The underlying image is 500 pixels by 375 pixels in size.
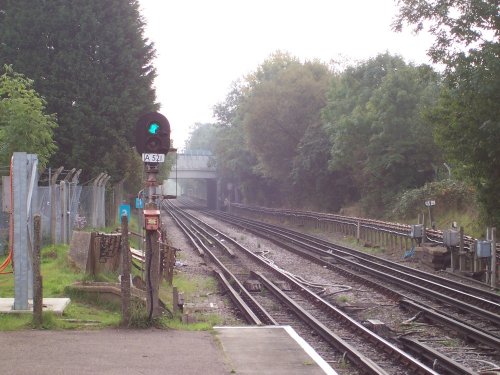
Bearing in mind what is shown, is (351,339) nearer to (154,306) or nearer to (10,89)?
(154,306)

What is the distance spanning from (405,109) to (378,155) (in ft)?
10.5

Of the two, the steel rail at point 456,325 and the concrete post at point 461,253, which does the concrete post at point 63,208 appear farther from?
the concrete post at point 461,253

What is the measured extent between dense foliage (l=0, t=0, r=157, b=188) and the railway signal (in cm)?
2200

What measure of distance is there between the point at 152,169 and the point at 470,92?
1316cm

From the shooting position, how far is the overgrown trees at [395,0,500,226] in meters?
19.3

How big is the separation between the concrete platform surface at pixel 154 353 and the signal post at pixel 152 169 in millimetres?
800

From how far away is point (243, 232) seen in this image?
4231 centimetres

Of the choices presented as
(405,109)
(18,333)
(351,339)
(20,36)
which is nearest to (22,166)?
(18,333)

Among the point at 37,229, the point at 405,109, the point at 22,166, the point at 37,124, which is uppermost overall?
the point at 405,109

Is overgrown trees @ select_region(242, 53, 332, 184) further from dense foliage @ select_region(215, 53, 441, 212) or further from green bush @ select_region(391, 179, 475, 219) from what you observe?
green bush @ select_region(391, 179, 475, 219)

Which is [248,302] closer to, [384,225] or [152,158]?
[152,158]

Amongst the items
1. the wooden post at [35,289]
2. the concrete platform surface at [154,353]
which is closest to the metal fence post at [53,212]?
the wooden post at [35,289]

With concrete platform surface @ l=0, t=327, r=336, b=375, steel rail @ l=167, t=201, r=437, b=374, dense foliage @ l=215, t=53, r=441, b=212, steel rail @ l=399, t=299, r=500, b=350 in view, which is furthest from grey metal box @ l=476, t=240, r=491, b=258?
concrete platform surface @ l=0, t=327, r=336, b=375

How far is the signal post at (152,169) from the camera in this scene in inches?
370
